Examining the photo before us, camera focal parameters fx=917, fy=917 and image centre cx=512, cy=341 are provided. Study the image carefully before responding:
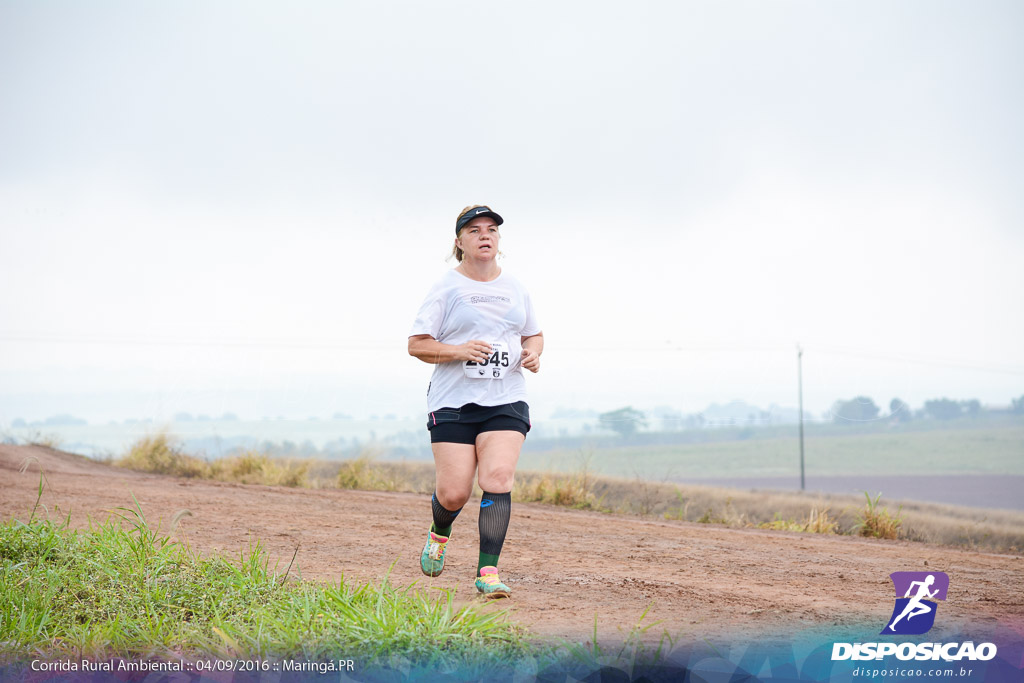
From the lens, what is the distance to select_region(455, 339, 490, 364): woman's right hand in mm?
5000

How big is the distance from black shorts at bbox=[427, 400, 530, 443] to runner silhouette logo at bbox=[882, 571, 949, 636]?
2.16 m

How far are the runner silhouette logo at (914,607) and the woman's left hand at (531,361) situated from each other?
220cm

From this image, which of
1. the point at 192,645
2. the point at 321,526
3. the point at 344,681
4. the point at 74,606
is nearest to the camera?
the point at 344,681

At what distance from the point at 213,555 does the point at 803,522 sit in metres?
7.04

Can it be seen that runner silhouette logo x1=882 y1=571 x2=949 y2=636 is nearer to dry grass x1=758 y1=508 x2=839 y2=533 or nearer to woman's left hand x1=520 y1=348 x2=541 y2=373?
woman's left hand x1=520 y1=348 x2=541 y2=373

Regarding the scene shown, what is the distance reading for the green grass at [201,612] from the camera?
3766 mm

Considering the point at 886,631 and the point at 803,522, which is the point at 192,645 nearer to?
the point at 886,631

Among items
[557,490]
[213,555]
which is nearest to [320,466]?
[557,490]

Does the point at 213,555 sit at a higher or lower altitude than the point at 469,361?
lower

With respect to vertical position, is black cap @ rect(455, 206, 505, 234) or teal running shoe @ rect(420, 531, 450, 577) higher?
black cap @ rect(455, 206, 505, 234)

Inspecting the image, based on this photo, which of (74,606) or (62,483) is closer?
(74,606)

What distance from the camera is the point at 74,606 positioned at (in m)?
4.80

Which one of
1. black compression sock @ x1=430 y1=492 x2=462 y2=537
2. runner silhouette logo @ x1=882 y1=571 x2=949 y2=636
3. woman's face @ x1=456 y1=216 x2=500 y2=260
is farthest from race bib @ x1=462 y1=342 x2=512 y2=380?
runner silhouette logo @ x1=882 y1=571 x2=949 y2=636

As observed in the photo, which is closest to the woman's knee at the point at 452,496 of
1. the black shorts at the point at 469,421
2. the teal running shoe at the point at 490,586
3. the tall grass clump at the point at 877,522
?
the black shorts at the point at 469,421
